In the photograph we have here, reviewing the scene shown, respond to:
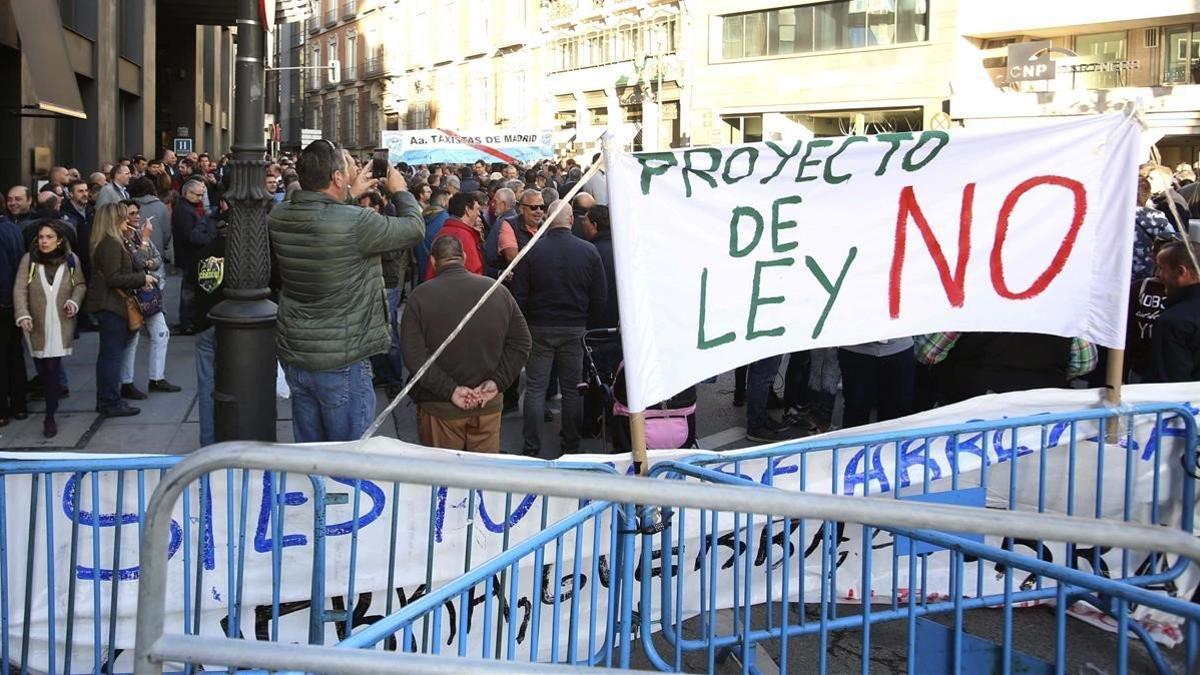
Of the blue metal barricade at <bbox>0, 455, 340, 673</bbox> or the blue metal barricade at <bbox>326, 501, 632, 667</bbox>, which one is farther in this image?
the blue metal barricade at <bbox>0, 455, 340, 673</bbox>

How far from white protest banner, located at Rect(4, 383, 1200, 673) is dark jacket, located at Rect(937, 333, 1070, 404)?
112cm

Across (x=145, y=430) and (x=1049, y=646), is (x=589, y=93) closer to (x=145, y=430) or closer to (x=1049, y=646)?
(x=145, y=430)

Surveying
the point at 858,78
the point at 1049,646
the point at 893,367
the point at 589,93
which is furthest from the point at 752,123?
the point at 1049,646

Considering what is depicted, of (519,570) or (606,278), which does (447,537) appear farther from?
(606,278)

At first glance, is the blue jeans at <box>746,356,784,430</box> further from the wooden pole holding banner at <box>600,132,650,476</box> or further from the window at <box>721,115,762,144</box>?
the window at <box>721,115,762,144</box>

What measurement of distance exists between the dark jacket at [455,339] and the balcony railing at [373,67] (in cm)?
7427

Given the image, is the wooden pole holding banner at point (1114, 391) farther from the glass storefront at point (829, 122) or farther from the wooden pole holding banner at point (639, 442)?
the glass storefront at point (829, 122)

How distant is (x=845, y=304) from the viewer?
426cm

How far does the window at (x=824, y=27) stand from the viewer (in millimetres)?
37812

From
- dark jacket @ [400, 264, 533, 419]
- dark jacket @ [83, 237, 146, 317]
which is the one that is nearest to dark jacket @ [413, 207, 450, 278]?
dark jacket @ [83, 237, 146, 317]

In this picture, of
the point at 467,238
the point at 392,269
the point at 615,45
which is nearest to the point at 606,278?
the point at 467,238

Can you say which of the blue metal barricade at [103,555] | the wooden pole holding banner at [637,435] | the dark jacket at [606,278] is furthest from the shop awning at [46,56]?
the wooden pole holding banner at [637,435]

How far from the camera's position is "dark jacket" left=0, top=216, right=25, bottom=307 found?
26.4 ft

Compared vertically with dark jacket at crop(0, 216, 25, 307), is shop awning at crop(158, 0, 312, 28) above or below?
above
